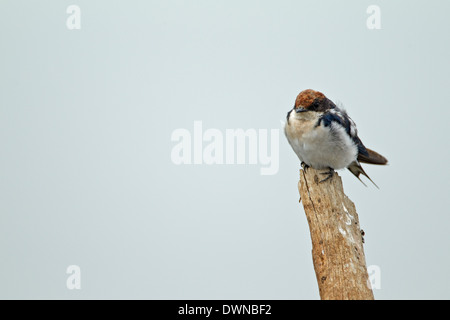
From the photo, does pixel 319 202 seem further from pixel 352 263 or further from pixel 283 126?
pixel 283 126

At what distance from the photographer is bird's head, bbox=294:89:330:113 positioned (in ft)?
17.3

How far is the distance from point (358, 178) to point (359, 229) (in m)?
1.83

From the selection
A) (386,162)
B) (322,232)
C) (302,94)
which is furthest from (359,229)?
(386,162)

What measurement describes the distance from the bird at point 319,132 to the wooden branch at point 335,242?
0.57 metres

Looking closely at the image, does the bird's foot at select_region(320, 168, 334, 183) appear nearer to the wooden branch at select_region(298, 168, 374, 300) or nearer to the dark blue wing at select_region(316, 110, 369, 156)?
the wooden branch at select_region(298, 168, 374, 300)

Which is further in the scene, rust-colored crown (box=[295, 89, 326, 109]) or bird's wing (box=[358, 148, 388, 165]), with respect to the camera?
bird's wing (box=[358, 148, 388, 165])

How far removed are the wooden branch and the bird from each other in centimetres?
57

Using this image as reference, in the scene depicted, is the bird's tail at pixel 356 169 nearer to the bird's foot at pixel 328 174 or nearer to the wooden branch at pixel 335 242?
the bird's foot at pixel 328 174

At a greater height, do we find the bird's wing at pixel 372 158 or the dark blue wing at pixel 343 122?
the dark blue wing at pixel 343 122

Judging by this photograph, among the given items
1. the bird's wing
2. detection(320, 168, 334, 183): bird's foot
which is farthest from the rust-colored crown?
the bird's wing

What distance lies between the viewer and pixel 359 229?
446 cm

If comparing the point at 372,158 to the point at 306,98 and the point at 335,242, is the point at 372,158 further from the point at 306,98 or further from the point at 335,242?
the point at 335,242

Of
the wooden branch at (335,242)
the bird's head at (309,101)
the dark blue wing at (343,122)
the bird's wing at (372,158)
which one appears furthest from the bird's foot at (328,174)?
the bird's wing at (372,158)

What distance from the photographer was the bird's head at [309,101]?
529 cm
